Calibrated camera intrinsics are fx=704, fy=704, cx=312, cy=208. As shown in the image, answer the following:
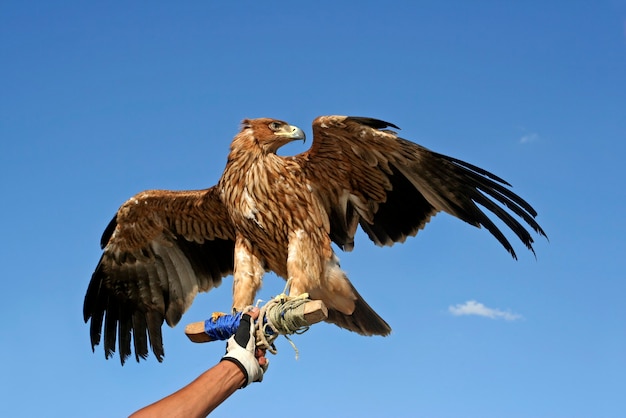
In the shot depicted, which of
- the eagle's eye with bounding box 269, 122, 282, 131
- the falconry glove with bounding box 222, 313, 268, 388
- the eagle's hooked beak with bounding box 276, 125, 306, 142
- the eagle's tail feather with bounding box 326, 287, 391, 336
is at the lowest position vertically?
the falconry glove with bounding box 222, 313, 268, 388

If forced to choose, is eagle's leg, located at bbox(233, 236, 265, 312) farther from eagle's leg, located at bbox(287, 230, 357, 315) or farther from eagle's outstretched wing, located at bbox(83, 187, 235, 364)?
eagle's outstretched wing, located at bbox(83, 187, 235, 364)

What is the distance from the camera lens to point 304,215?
5.27 metres

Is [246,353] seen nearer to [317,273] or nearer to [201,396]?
[201,396]

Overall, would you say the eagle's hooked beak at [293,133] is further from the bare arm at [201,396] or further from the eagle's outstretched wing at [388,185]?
the bare arm at [201,396]

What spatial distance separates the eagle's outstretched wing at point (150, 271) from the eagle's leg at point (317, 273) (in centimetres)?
109

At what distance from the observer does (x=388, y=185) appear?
5754 mm

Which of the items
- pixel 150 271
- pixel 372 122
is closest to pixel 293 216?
pixel 372 122

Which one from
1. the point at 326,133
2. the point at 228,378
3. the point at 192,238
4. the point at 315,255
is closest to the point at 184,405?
the point at 228,378

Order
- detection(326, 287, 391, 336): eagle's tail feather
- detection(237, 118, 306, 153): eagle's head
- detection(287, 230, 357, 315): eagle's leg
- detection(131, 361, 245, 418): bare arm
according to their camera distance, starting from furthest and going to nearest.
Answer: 1. detection(326, 287, 391, 336): eagle's tail feather
2. detection(237, 118, 306, 153): eagle's head
3. detection(287, 230, 357, 315): eagle's leg
4. detection(131, 361, 245, 418): bare arm

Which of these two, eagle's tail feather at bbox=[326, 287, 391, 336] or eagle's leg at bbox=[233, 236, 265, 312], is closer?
eagle's leg at bbox=[233, 236, 265, 312]

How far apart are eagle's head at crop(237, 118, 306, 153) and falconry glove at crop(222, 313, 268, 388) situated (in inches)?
67.9

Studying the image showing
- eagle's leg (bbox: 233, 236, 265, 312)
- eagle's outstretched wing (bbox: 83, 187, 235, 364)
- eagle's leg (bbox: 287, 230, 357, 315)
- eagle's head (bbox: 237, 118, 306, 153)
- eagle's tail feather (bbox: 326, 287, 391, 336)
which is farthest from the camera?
eagle's outstretched wing (bbox: 83, 187, 235, 364)

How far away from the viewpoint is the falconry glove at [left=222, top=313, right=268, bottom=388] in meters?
3.42

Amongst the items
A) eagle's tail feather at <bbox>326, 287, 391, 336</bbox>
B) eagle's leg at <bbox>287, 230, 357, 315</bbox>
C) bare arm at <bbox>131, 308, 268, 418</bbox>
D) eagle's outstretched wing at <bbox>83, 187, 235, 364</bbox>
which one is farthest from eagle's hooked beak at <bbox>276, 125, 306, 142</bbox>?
bare arm at <bbox>131, 308, 268, 418</bbox>
